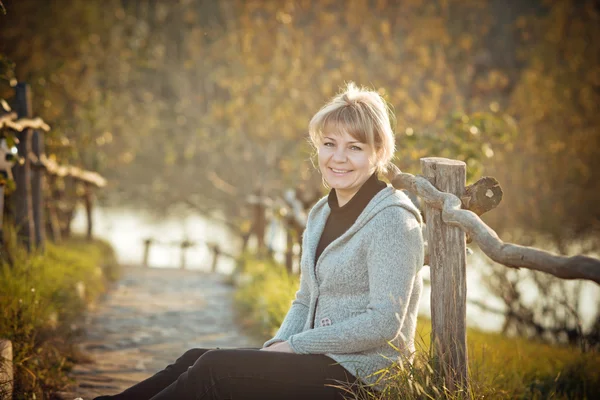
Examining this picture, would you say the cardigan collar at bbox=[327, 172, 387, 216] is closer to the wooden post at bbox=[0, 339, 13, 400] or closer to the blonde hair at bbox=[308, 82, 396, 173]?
the blonde hair at bbox=[308, 82, 396, 173]

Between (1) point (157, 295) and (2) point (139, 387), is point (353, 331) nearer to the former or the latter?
(2) point (139, 387)

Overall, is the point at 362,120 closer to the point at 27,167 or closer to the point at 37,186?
the point at 27,167

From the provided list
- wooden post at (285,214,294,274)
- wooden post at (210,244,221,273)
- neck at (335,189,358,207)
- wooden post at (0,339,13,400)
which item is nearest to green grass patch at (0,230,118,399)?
wooden post at (0,339,13,400)

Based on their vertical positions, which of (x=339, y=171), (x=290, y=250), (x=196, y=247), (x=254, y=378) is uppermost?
(x=196, y=247)

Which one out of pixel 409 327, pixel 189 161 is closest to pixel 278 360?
pixel 409 327

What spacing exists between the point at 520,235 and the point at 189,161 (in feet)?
34.1

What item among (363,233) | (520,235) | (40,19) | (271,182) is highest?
(40,19)

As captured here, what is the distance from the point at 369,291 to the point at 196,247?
52.0ft

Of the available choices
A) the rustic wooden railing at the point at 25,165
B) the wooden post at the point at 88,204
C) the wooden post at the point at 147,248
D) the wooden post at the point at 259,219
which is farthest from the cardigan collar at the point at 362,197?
the wooden post at the point at 147,248

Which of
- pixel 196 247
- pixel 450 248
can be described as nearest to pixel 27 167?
pixel 450 248

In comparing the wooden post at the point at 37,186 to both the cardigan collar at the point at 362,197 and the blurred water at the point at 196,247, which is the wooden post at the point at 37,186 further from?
the cardigan collar at the point at 362,197

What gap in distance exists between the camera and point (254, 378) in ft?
8.01

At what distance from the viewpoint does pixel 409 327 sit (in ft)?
8.80

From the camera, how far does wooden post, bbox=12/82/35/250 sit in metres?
6.31
